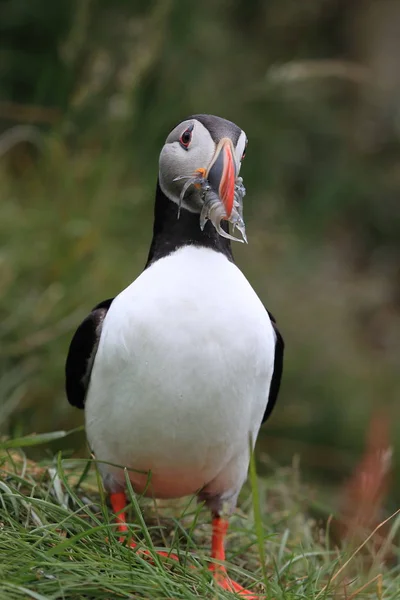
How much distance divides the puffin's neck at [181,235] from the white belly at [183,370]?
0.04 m

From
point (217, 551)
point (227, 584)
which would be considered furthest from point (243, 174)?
point (227, 584)

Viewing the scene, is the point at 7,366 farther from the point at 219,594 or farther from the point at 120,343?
the point at 219,594

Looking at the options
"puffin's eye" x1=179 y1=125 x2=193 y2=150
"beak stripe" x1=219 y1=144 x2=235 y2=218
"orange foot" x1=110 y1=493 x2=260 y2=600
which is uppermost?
"puffin's eye" x1=179 y1=125 x2=193 y2=150

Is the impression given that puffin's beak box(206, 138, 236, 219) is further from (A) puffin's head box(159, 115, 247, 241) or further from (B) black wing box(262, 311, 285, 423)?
(B) black wing box(262, 311, 285, 423)

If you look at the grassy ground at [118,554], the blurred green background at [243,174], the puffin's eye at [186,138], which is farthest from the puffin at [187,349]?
the blurred green background at [243,174]

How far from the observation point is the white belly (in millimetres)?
3123

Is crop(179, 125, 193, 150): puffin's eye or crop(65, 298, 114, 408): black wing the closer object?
crop(179, 125, 193, 150): puffin's eye

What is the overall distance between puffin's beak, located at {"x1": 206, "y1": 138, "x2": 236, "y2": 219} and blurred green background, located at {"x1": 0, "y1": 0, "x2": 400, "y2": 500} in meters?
1.50

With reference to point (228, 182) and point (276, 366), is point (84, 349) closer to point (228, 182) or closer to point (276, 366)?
point (276, 366)

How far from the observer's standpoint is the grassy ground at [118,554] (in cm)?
273

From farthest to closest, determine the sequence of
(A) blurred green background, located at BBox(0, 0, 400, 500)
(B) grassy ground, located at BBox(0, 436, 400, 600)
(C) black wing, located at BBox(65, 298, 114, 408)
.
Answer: (A) blurred green background, located at BBox(0, 0, 400, 500) → (C) black wing, located at BBox(65, 298, 114, 408) → (B) grassy ground, located at BBox(0, 436, 400, 600)

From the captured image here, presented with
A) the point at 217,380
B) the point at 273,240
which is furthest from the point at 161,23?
the point at 217,380

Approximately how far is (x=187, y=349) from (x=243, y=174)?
16.9ft

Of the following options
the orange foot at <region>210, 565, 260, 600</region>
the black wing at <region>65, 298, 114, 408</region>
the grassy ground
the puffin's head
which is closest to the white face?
the puffin's head
